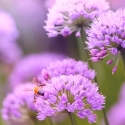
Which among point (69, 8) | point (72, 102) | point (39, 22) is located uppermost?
point (39, 22)

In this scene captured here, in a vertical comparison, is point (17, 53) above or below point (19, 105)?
above

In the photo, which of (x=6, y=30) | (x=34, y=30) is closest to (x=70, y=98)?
(x=6, y=30)

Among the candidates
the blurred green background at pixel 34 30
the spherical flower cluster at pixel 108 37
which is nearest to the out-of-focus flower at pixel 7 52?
the blurred green background at pixel 34 30

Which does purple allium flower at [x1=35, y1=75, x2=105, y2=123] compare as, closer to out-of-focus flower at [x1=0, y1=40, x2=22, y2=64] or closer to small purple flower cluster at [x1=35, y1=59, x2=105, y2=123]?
small purple flower cluster at [x1=35, y1=59, x2=105, y2=123]

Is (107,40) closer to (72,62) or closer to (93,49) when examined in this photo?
(93,49)

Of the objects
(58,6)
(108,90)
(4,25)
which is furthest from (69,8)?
(4,25)

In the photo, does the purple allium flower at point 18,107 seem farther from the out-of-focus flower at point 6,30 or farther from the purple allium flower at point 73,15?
the out-of-focus flower at point 6,30
